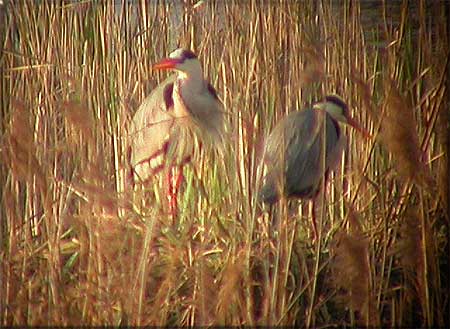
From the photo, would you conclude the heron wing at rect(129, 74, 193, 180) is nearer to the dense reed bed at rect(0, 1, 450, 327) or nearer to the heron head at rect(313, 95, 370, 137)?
the dense reed bed at rect(0, 1, 450, 327)

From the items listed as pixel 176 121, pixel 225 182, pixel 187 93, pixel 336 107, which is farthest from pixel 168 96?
pixel 336 107

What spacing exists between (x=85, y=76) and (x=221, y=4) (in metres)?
0.39

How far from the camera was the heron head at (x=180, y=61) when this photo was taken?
225 centimetres

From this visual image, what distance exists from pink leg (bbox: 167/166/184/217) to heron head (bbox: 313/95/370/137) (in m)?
0.41

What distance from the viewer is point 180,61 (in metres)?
2.26

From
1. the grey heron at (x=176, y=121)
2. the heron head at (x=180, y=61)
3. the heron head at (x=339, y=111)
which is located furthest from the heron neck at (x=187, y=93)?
the heron head at (x=339, y=111)

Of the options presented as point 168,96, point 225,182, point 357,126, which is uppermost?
point 168,96

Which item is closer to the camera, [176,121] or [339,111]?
[339,111]

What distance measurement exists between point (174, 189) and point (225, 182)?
1.11 feet

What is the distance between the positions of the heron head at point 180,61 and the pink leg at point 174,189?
0.88 feet

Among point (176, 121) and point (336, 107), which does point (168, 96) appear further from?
point (336, 107)

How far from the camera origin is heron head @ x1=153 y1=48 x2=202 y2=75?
2.25 metres

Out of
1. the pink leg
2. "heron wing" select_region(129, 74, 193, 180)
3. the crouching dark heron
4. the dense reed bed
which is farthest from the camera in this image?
"heron wing" select_region(129, 74, 193, 180)

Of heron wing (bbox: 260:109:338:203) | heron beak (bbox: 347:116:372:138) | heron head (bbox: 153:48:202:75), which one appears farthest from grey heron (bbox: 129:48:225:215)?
heron beak (bbox: 347:116:372:138)
